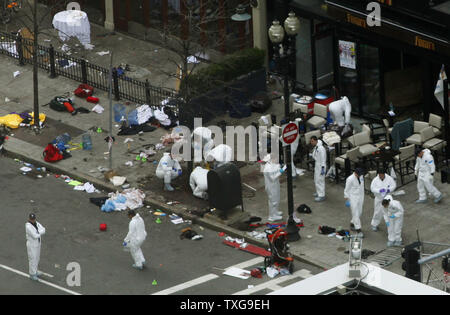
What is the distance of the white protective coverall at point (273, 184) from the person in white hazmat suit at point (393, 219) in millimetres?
2788

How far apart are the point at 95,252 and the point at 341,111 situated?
877 cm

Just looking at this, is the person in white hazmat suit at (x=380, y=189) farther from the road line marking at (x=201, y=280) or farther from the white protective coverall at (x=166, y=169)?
the white protective coverall at (x=166, y=169)

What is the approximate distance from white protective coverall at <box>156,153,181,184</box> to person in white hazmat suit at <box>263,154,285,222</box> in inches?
109

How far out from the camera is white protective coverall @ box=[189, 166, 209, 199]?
28.9m

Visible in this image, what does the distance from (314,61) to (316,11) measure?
1652mm

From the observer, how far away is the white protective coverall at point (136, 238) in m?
25.0

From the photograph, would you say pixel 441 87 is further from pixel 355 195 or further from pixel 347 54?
pixel 355 195

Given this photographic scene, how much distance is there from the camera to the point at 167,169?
96.0 ft

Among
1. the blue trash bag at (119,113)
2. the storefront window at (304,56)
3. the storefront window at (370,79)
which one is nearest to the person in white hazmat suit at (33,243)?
the blue trash bag at (119,113)

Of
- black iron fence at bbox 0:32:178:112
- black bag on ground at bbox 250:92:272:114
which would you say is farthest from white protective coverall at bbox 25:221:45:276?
black bag on ground at bbox 250:92:272:114

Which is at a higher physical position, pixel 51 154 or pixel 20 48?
pixel 20 48

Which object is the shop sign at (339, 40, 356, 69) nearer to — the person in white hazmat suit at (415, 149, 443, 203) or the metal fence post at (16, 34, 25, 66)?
the person in white hazmat suit at (415, 149, 443, 203)

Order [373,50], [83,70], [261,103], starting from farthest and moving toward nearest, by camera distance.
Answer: [83,70] → [261,103] → [373,50]

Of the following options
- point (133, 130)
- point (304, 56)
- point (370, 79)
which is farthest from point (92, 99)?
point (370, 79)
